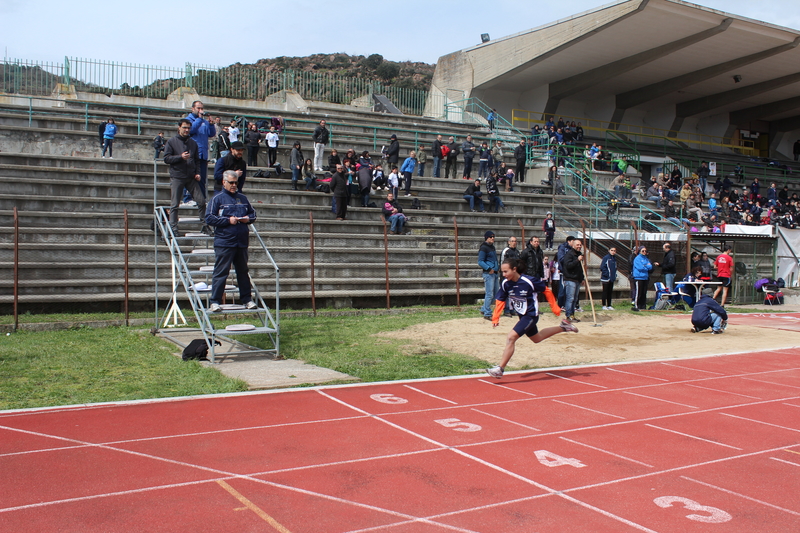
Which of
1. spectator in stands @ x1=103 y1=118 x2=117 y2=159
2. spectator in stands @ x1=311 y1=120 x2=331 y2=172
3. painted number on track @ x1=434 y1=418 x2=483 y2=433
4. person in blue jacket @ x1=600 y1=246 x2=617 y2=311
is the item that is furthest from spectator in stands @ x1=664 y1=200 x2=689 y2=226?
painted number on track @ x1=434 y1=418 x2=483 y2=433

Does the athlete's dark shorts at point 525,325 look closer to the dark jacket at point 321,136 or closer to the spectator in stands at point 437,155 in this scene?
the dark jacket at point 321,136

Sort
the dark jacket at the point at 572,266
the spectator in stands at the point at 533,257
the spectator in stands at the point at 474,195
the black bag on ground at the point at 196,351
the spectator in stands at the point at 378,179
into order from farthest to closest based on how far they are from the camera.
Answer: the spectator in stands at the point at 474,195 < the spectator in stands at the point at 378,179 < the spectator in stands at the point at 533,257 < the dark jacket at the point at 572,266 < the black bag on ground at the point at 196,351

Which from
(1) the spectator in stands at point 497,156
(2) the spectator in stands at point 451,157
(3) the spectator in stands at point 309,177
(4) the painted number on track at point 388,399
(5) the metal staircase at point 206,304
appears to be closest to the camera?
(4) the painted number on track at point 388,399

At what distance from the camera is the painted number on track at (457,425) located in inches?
265

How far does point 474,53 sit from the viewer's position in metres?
37.2

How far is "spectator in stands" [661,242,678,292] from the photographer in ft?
67.4

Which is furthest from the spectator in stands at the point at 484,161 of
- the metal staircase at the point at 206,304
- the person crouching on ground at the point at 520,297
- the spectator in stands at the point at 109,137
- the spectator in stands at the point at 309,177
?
the person crouching on ground at the point at 520,297

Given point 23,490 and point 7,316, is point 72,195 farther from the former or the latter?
point 23,490

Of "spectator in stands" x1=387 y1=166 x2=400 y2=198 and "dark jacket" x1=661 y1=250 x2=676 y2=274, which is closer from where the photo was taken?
"dark jacket" x1=661 y1=250 x2=676 y2=274

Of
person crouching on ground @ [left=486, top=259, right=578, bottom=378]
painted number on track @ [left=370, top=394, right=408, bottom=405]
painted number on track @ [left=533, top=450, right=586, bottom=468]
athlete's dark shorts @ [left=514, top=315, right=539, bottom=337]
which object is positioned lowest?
painted number on track @ [left=370, top=394, right=408, bottom=405]

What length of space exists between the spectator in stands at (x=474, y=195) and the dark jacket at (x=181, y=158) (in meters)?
11.9

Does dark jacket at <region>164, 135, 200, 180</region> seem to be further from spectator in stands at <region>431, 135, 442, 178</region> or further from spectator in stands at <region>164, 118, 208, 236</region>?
spectator in stands at <region>431, 135, 442, 178</region>

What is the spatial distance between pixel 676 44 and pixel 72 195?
29.6 meters

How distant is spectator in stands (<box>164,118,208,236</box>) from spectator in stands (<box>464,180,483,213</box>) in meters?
11.7
